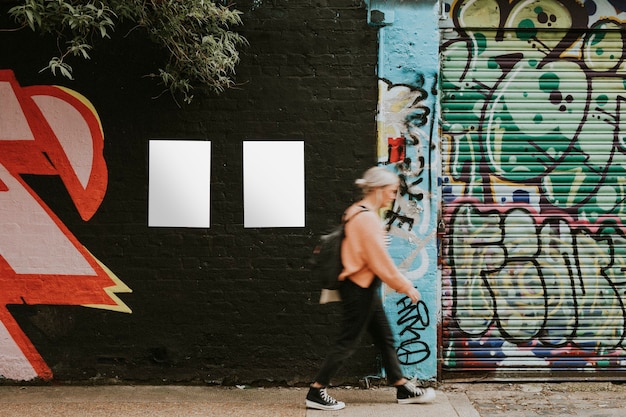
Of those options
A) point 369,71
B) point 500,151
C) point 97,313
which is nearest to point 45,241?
point 97,313

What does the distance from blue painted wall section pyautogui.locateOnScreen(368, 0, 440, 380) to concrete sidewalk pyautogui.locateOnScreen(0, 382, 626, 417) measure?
53 centimetres

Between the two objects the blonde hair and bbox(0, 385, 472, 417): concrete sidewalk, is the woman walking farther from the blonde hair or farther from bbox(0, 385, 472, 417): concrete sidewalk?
bbox(0, 385, 472, 417): concrete sidewalk

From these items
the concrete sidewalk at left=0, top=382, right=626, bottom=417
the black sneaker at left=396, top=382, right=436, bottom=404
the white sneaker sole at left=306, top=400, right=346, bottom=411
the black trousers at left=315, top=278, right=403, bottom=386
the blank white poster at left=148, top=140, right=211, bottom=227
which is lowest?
the concrete sidewalk at left=0, top=382, right=626, bottom=417

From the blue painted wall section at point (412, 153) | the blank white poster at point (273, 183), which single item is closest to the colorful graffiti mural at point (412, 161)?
the blue painted wall section at point (412, 153)

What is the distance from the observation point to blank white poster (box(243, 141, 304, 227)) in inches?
230

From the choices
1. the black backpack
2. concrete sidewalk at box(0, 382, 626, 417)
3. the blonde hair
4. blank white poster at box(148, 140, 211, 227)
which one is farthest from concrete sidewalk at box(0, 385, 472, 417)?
the blonde hair

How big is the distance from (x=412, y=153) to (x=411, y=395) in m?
2.05

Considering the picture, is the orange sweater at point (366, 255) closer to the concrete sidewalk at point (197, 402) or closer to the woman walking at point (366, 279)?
the woman walking at point (366, 279)

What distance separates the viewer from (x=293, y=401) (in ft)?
17.8

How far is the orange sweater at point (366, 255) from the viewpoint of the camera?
15.7 ft

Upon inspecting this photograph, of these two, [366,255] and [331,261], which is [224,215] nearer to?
[331,261]

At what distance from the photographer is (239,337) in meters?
5.84

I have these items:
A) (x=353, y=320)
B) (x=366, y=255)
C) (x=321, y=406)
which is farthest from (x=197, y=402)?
(x=366, y=255)

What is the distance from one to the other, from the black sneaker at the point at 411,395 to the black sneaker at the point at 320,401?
0.48m
